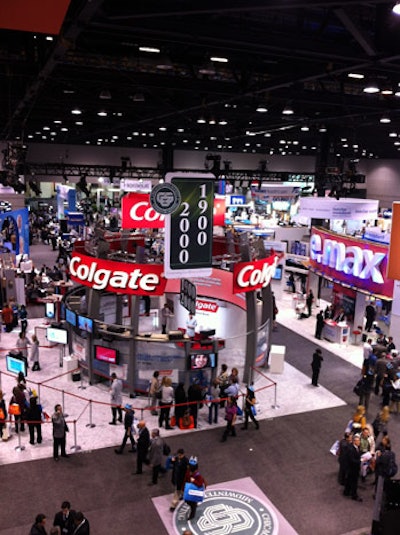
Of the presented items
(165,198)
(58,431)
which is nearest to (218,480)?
(58,431)

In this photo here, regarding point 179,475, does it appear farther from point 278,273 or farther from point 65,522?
point 278,273

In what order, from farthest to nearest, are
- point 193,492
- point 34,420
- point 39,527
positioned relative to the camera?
point 34,420
point 193,492
point 39,527

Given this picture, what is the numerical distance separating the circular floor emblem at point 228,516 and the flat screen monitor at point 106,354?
536 centimetres

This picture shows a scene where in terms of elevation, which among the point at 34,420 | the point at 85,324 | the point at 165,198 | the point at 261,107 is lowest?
the point at 34,420

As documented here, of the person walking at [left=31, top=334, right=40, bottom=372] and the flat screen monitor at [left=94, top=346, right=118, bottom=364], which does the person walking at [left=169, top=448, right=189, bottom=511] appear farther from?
the person walking at [left=31, top=334, right=40, bottom=372]

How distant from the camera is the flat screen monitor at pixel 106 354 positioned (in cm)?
1402

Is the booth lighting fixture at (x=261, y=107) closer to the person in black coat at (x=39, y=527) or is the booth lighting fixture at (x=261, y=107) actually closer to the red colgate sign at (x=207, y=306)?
the red colgate sign at (x=207, y=306)

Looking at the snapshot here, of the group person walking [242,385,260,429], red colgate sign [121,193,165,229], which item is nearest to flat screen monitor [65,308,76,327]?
red colgate sign [121,193,165,229]

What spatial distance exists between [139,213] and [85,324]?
502cm

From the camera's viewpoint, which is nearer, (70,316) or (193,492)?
(193,492)

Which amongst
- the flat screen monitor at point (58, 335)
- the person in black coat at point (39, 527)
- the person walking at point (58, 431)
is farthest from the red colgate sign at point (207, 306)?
the person in black coat at point (39, 527)

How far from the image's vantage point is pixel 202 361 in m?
13.5

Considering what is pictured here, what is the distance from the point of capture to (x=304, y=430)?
40.2ft

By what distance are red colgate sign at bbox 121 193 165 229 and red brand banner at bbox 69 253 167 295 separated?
4075 millimetres
